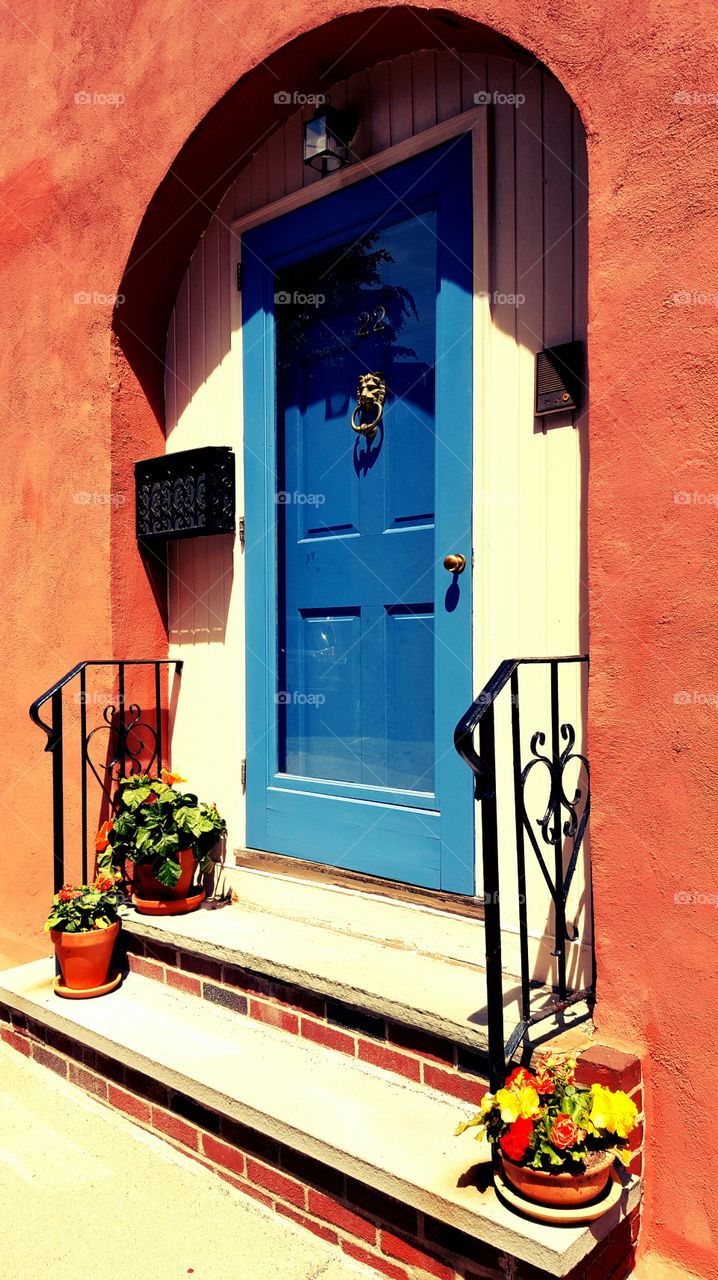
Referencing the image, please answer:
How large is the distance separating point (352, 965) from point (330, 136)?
260 centimetres

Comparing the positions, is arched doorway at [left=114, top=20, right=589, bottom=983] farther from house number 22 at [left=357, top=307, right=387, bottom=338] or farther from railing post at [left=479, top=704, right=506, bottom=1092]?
railing post at [left=479, top=704, right=506, bottom=1092]

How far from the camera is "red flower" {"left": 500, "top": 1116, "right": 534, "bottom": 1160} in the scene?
1.83 meters

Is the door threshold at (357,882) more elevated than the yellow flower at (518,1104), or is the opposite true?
the door threshold at (357,882)

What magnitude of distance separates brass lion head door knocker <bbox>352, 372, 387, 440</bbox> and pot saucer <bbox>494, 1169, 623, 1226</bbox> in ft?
7.17

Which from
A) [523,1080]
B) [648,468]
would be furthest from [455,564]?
[523,1080]

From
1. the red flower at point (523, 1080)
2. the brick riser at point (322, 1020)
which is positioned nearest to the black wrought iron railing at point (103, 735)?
the brick riser at point (322, 1020)

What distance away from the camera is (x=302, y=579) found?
3395 mm

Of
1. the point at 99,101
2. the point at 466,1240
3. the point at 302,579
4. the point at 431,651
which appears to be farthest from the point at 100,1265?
the point at 99,101

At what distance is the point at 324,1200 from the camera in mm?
2158

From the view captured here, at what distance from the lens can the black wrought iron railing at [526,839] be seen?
1976mm

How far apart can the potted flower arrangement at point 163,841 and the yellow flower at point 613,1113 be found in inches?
69.0

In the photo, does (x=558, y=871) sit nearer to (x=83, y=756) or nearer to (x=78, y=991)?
(x=78, y=991)

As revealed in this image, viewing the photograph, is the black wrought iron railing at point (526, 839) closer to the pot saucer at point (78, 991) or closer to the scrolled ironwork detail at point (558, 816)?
the scrolled ironwork detail at point (558, 816)

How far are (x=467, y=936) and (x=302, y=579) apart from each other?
4.43 ft
